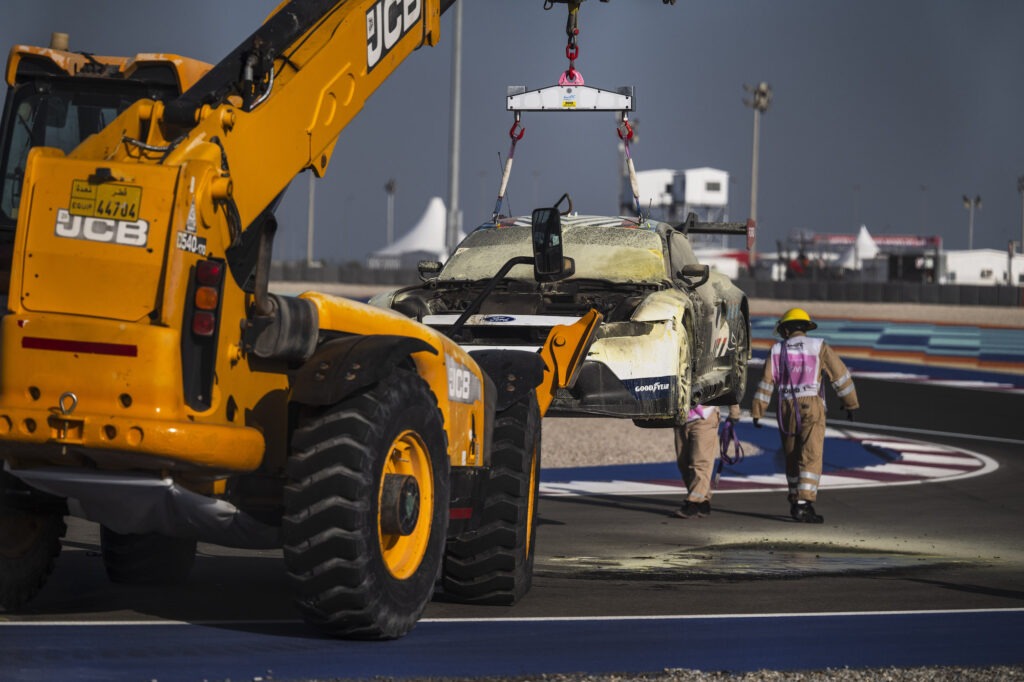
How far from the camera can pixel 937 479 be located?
18031 millimetres

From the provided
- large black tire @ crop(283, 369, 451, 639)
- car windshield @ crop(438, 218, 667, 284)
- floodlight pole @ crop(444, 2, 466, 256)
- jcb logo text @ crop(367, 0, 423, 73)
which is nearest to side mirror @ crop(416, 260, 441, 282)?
car windshield @ crop(438, 218, 667, 284)

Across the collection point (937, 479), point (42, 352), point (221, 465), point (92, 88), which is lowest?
point (937, 479)

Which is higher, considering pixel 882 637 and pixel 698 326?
pixel 698 326

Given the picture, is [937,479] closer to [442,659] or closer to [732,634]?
[732,634]

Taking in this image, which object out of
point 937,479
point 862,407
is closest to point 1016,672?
point 937,479

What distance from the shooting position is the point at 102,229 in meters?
6.96

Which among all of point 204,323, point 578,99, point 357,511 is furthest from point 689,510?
point 204,323

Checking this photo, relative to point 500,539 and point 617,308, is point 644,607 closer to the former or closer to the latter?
point 500,539

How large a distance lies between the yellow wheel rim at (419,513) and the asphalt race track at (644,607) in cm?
37

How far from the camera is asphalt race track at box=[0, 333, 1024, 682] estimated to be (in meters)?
7.61

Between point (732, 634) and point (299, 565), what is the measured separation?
241cm

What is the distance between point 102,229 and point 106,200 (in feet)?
0.42

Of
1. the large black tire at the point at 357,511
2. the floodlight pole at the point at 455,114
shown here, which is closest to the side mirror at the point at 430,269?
the large black tire at the point at 357,511

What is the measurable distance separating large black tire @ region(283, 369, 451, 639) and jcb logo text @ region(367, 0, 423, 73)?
1.71 m
